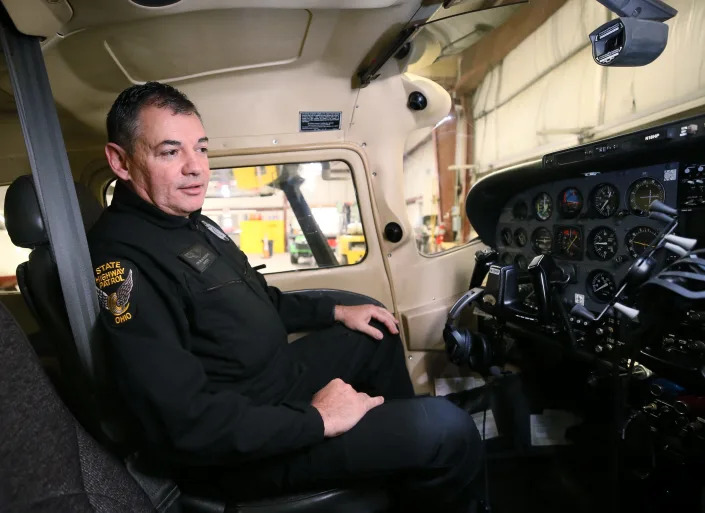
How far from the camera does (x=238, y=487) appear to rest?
0.96 m

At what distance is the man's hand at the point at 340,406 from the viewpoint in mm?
963

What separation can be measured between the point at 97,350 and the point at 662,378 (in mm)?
1537

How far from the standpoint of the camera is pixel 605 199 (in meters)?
1.58

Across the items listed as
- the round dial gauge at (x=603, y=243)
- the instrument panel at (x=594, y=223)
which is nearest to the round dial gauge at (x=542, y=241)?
the instrument panel at (x=594, y=223)

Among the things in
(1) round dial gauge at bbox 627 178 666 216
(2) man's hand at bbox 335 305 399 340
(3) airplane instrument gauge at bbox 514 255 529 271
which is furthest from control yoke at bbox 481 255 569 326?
(2) man's hand at bbox 335 305 399 340

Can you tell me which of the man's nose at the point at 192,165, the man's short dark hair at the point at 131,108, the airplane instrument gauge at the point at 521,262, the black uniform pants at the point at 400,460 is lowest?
the black uniform pants at the point at 400,460

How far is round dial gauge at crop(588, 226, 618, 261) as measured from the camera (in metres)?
1.55

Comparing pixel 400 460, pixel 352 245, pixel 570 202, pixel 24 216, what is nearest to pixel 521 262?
pixel 570 202

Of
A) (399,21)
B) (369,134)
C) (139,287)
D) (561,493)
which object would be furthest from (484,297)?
(139,287)

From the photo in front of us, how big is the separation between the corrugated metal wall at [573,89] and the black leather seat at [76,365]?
264 centimetres

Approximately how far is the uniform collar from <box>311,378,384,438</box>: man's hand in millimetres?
618

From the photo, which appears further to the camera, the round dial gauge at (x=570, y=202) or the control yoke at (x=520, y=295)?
the round dial gauge at (x=570, y=202)

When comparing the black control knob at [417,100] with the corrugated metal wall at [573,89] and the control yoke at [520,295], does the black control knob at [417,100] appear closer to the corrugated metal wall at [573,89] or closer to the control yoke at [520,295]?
the control yoke at [520,295]

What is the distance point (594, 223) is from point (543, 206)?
0.97 ft
